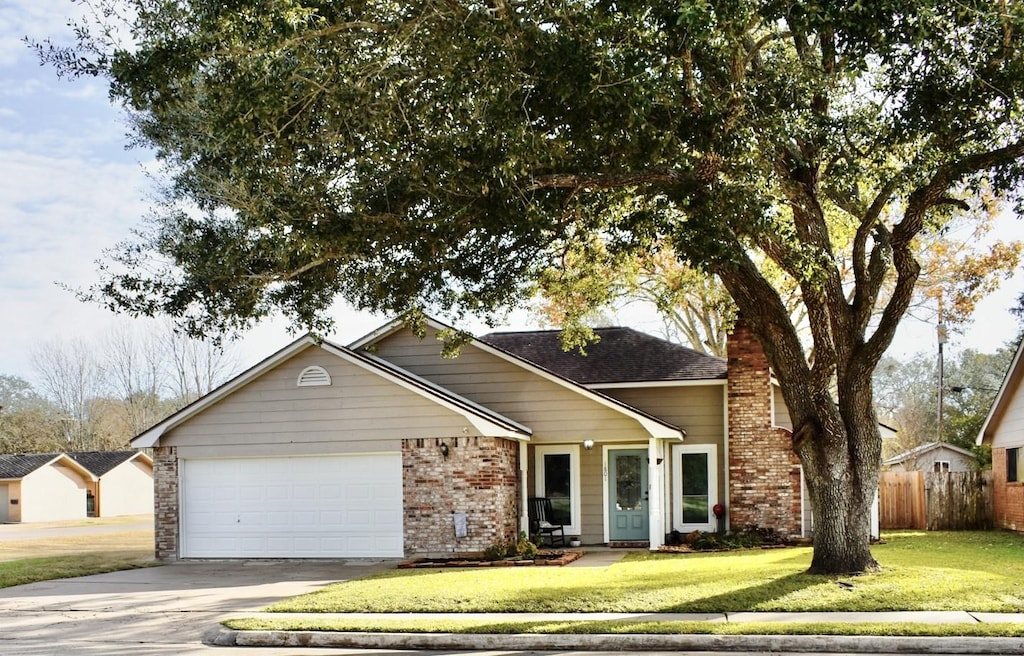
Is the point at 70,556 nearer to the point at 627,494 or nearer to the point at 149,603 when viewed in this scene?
the point at 149,603

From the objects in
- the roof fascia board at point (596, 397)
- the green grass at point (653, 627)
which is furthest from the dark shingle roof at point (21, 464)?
the green grass at point (653, 627)

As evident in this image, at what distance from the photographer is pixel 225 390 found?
21172 mm

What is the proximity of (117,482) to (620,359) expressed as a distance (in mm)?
42150

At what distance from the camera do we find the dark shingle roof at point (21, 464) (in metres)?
52.0

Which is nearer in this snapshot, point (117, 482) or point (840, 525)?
point (840, 525)

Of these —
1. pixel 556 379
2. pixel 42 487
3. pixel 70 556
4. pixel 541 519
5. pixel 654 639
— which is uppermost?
pixel 556 379

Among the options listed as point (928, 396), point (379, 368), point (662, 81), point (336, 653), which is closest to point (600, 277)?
point (379, 368)

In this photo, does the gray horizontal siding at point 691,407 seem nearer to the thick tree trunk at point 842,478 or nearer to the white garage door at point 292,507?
the white garage door at point 292,507

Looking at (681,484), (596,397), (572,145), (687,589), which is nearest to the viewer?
(572,145)

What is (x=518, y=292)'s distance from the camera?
17516mm

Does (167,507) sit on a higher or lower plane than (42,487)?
higher

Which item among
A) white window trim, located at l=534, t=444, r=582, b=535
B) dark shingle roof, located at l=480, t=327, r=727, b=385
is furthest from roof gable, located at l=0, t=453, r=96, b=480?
white window trim, located at l=534, t=444, r=582, b=535

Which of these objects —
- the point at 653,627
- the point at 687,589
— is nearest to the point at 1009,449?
the point at 687,589

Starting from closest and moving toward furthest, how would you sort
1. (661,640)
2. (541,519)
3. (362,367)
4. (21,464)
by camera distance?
(661,640)
(362,367)
(541,519)
(21,464)
